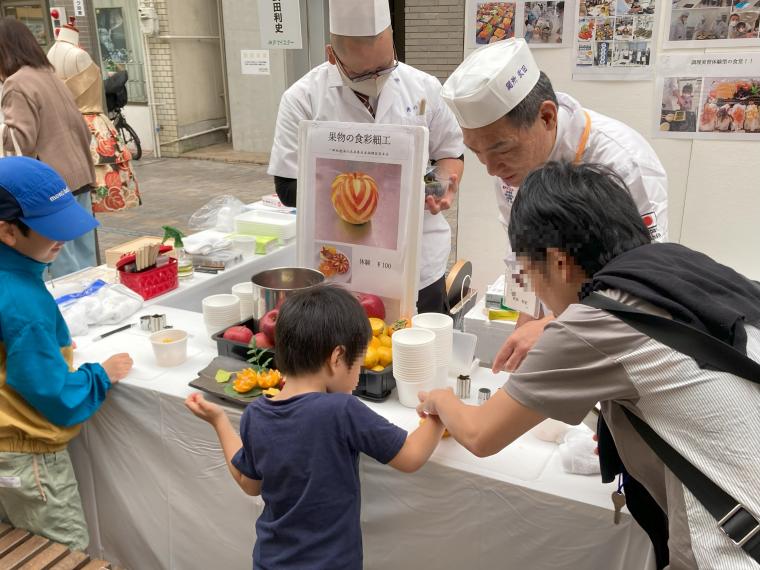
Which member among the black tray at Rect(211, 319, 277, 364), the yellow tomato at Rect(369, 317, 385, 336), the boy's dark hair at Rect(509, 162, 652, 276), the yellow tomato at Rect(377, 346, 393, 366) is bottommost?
the black tray at Rect(211, 319, 277, 364)

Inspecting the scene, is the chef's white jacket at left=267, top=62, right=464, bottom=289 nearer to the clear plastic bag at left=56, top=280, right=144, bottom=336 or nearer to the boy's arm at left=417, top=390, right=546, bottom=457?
the clear plastic bag at left=56, top=280, right=144, bottom=336

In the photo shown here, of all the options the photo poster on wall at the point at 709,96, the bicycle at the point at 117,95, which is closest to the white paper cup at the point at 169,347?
the photo poster on wall at the point at 709,96

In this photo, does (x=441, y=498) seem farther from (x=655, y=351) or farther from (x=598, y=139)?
(x=598, y=139)

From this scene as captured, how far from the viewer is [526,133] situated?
1564 millimetres

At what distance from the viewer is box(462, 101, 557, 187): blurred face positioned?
61.4 inches

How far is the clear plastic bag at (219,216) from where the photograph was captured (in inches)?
125

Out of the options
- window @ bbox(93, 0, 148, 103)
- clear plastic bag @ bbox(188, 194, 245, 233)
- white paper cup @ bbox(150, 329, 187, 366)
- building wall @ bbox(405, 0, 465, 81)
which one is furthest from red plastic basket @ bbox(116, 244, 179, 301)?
window @ bbox(93, 0, 148, 103)

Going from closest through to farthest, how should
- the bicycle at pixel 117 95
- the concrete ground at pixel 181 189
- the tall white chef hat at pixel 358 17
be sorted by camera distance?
the tall white chef hat at pixel 358 17
the concrete ground at pixel 181 189
the bicycle at pixel 117 95

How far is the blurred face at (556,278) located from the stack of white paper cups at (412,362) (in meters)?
0.47

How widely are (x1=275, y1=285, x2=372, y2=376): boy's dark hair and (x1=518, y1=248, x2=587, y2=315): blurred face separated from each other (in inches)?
14.9

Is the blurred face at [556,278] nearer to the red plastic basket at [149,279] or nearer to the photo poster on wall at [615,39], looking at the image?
the red plastic basket at [149,279]

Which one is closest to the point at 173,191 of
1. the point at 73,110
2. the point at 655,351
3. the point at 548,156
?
the point at 73,110

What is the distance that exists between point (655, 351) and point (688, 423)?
12 cm

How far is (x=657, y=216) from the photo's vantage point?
162 centimetres
